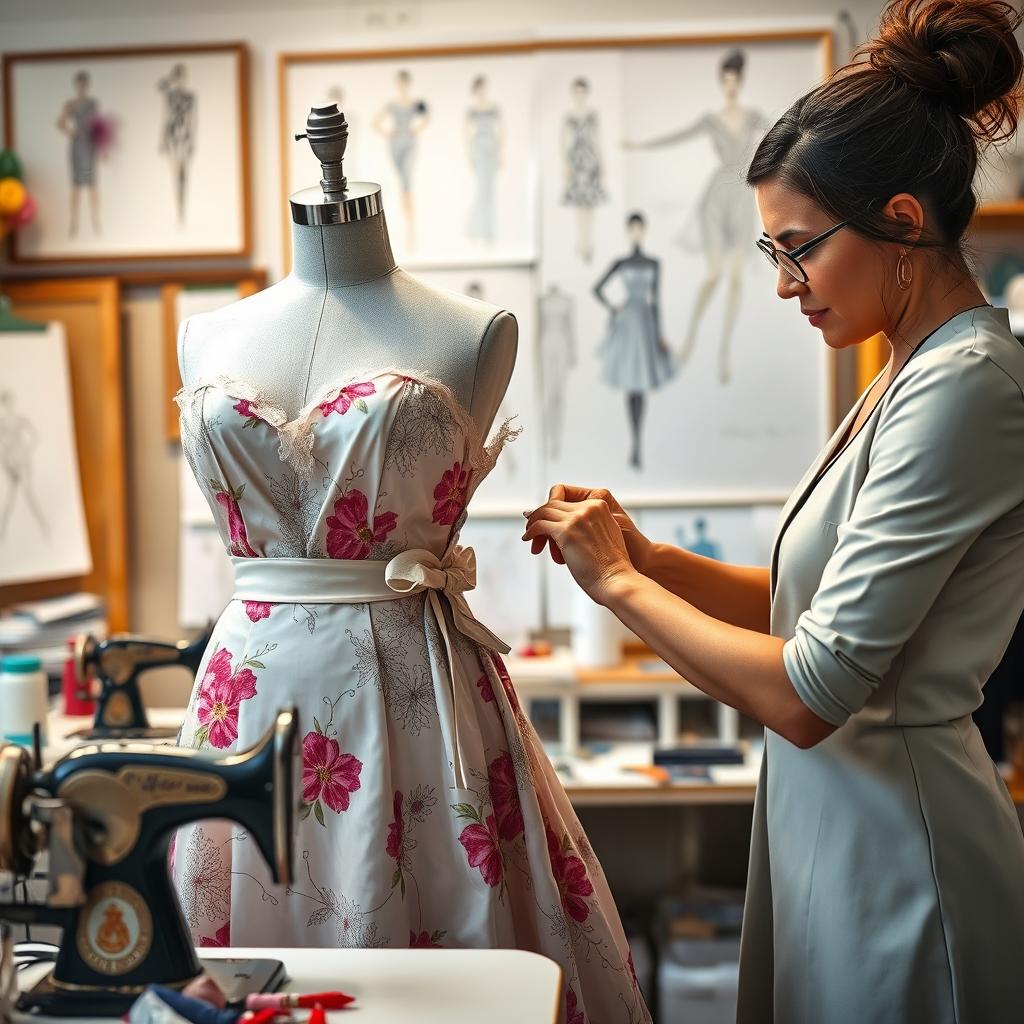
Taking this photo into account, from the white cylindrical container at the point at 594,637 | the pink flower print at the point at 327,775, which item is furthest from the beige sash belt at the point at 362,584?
the white cylindrical container at the point at 594,637

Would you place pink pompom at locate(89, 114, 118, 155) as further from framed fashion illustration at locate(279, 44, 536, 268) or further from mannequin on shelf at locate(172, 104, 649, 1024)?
mannequin on shelf at locate(172, 104, 649, 1024)

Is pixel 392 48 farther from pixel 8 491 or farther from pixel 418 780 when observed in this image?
pixel 418 780

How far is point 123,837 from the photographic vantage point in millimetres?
954

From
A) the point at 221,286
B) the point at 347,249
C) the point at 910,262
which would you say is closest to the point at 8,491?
the point at 221,286

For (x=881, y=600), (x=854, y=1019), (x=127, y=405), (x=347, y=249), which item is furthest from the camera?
(x=127, y=405)

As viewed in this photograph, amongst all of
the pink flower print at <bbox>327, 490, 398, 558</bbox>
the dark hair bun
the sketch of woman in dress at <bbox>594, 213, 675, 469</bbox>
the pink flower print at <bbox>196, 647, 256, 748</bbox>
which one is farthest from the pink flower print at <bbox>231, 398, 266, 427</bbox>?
the sketch of woman in dress at <bbox>594, 213, 675, 469</bbox>

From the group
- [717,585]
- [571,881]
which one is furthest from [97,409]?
[571,881]

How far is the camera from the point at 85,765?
0.95 m

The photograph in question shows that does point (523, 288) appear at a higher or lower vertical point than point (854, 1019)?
higher

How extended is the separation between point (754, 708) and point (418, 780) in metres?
0.35

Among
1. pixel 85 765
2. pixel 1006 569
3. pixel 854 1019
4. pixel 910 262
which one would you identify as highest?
pixel 910 262

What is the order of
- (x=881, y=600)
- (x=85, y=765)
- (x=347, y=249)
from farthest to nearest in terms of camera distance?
(x=347, y=249), (x=881, y=600), (x=85, y=765)

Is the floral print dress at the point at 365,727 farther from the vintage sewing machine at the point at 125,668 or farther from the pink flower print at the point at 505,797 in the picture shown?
the vintage sewing machine at the point at 125,668

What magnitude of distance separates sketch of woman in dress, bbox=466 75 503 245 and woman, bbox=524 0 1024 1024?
1685 millimetres
